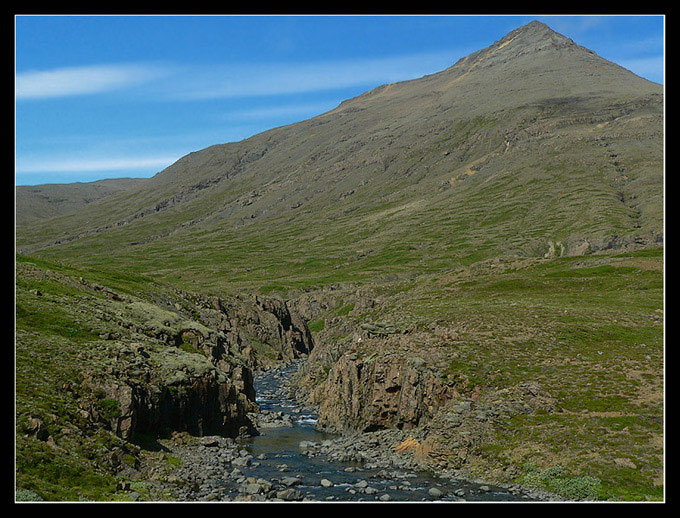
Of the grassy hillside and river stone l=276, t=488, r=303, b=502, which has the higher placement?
the grassy hillside

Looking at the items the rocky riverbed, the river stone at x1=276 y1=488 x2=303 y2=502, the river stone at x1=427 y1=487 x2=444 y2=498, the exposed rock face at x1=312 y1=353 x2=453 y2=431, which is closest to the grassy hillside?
the exposed rock face at x1=312 y1=353 x2=453 y2=431

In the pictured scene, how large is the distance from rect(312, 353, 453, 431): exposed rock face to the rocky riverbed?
188cm

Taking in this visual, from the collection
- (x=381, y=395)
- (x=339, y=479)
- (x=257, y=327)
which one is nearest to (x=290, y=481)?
(x=339, y=479)

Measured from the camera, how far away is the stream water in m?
36.9

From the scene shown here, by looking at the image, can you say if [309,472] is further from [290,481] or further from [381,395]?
[381,395]

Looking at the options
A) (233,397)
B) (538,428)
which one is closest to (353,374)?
(233,397)

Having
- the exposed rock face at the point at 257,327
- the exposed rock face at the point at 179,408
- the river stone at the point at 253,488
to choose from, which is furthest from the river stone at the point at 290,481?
the exposed rock face at the point at 257,327

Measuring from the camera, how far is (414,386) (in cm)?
5366

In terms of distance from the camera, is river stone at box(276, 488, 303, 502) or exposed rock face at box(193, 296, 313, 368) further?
exposed rock face at box(193, 296, 313, 368)

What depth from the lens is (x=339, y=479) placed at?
41.3 meters

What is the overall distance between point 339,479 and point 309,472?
308 cm

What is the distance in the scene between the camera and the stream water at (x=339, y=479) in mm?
36938

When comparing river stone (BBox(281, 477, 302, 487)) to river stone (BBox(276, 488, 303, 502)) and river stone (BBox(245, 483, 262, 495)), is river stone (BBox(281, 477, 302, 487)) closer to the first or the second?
river stone (BBox(245, 483, 262, 495))
